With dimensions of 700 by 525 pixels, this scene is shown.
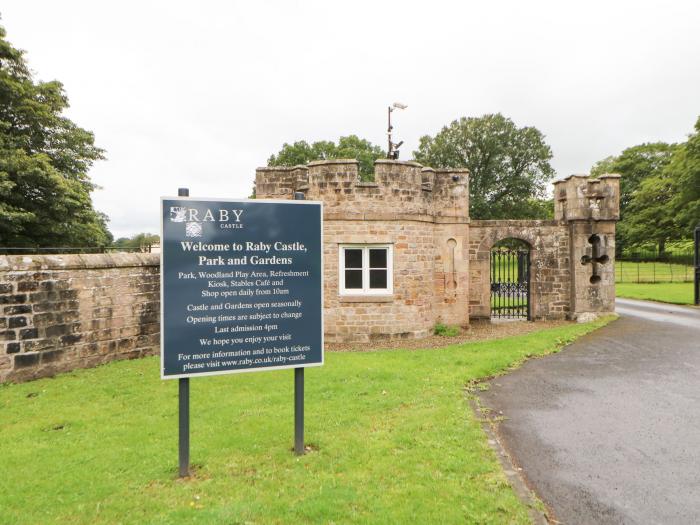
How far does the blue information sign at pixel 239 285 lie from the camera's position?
4090 mm

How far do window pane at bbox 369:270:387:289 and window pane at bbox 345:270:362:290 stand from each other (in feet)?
0.95

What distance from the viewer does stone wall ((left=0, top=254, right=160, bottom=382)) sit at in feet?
25.0

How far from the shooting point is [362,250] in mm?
11492

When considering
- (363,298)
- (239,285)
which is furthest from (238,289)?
(363,298)

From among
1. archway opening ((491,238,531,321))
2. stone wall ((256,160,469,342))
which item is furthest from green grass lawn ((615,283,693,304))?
stone wall ((256,160,469,342))

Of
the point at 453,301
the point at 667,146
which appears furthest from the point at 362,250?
the point at 667,146

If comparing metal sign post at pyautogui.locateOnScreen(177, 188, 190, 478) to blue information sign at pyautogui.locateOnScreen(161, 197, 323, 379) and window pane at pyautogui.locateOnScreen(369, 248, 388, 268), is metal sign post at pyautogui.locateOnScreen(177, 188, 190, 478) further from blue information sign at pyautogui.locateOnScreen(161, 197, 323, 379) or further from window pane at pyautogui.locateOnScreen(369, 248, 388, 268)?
window pane at pyautogui.locateOnScreen(369, 248, 388, 268)

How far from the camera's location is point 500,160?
45.6m

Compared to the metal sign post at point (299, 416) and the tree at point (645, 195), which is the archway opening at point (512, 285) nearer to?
the metal sign post at point (299, 416)

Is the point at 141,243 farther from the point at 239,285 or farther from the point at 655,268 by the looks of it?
the point at 655,268

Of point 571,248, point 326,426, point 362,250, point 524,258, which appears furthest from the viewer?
point 524,258

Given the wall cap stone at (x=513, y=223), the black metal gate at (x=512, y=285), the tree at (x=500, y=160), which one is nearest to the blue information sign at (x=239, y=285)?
the black metal gate at (x=512, y=285)

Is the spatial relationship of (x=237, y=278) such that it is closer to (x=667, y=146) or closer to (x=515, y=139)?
(x=515, y=139)

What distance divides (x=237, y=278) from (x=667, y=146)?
61.0 m
